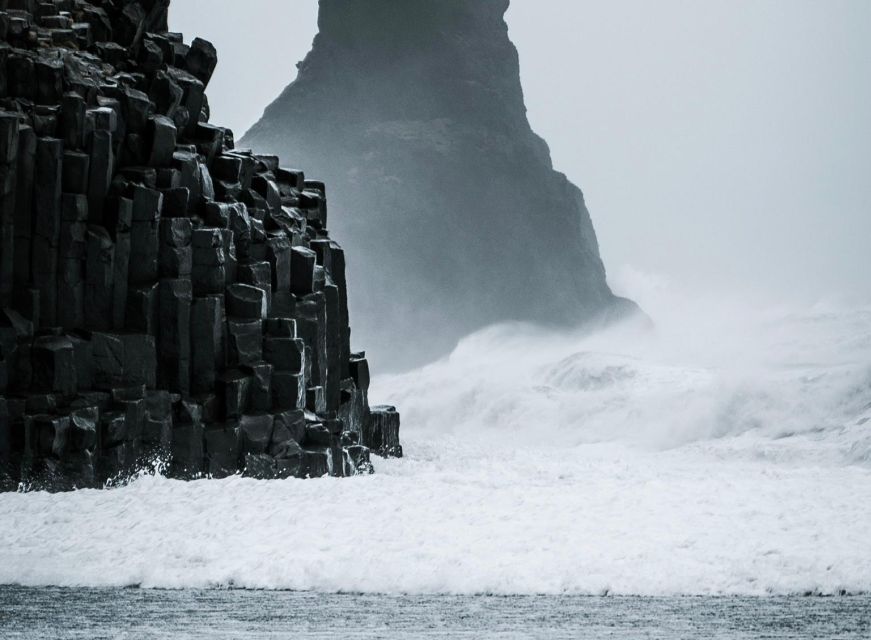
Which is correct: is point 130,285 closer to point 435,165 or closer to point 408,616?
point 408,616

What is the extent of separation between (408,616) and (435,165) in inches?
3358

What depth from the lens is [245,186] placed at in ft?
77.5

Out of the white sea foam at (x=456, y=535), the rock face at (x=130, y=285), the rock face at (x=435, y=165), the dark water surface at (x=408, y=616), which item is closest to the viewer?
the dark water surface at (x=408, y=616)

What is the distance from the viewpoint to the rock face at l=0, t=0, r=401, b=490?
746 inches

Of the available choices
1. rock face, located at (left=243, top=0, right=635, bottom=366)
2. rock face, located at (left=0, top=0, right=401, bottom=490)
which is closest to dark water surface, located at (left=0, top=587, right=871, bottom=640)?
rock face, located at (left=0, top=0, right=401, bottom=490)

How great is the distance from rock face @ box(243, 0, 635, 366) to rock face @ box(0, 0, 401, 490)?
212ft

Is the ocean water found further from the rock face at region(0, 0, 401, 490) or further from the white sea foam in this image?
the rock face at region(0, 0, 401, 490)

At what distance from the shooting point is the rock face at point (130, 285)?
18938 mm

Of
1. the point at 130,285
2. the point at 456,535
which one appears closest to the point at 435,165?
the point at 130,285

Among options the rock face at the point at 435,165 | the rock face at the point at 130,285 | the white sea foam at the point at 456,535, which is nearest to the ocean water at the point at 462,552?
the white sea foam at the point at 456,535

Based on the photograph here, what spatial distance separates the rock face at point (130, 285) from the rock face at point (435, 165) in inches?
2543

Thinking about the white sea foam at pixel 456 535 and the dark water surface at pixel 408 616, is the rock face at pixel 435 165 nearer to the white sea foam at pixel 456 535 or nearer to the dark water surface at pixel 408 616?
the white sea foam at pixel 456 535

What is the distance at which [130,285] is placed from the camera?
20141 millimetres

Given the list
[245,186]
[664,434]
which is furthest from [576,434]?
[245,186]
